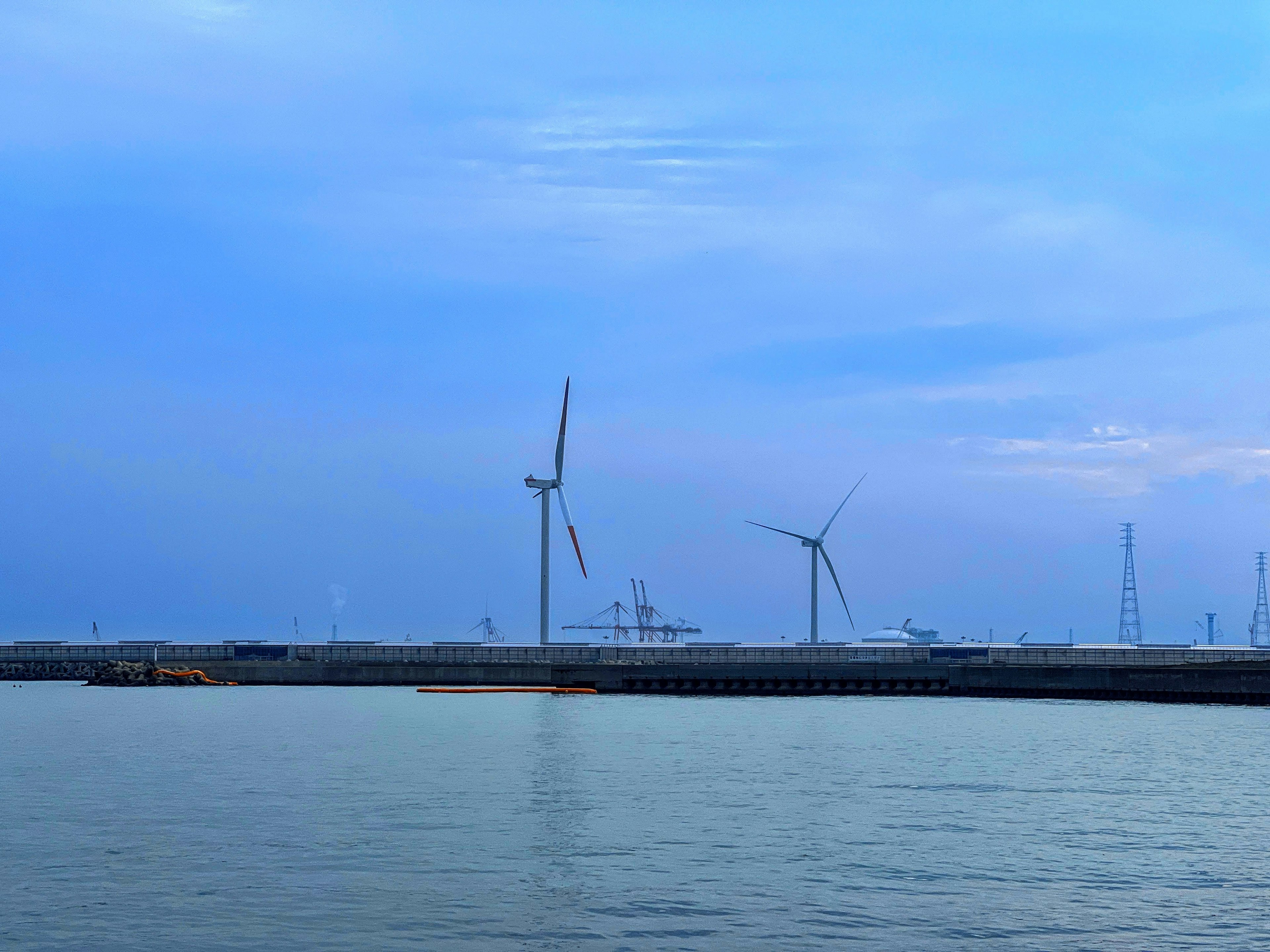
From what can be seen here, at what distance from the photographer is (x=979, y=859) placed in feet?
101

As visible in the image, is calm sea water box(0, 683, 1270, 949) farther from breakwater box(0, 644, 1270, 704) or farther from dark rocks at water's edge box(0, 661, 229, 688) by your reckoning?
dark rocks at water's edge box(0, 661, 229, 688)

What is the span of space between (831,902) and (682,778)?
2164cm

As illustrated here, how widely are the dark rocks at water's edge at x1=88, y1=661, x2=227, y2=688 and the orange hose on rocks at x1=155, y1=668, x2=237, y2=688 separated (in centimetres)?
6

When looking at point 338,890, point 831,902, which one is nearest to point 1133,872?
point 831,902

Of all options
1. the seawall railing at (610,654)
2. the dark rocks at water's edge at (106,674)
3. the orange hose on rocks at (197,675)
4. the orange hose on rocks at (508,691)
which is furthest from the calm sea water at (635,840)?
the seawall railing at (610,654)

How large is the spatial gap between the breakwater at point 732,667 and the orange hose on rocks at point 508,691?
1507mm

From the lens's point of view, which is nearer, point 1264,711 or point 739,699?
point 1264,711

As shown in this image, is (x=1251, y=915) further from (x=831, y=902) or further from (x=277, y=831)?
(x=277, y=831)

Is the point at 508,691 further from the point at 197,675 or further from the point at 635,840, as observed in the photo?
the point at 635,840

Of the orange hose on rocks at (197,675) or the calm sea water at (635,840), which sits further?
the orange hose on rocks at (197,675)

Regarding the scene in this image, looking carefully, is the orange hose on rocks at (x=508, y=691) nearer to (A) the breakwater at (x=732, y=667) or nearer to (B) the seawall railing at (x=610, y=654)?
(A) the breakwater at (x=732, y=667)

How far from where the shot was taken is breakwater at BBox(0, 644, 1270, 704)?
9744 cm

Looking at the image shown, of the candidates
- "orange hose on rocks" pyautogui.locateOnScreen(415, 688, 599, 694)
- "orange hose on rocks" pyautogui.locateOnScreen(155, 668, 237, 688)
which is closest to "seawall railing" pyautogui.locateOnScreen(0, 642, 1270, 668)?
"orange hose on rocks" pyautogui.locateOnScreen(155, 668, 237, 688)

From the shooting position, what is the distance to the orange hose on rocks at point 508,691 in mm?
107812
